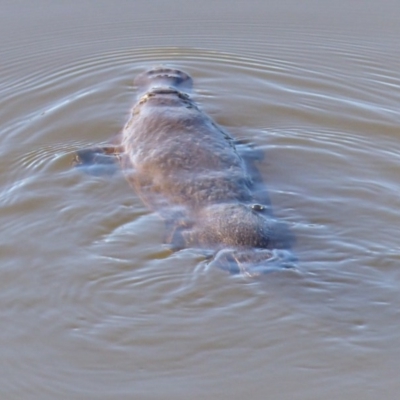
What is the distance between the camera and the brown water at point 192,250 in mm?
4832

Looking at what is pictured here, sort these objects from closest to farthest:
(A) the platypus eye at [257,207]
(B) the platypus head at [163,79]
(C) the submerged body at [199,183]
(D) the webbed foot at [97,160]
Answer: (C) the submerged body at [199,183] < (A) the platypus eye at [257,207] < (D) the webbed foot at [97,160] < (B) the platypus head at [163,79]

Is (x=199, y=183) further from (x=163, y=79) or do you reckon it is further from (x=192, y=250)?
(x=163, y=79)

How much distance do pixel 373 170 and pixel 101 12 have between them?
4012mm

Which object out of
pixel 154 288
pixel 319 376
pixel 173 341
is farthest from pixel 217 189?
pixel 319 376

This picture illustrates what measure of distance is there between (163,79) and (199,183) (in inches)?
84.1

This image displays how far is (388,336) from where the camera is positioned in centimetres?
496

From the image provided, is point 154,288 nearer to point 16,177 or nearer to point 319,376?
point 319,376

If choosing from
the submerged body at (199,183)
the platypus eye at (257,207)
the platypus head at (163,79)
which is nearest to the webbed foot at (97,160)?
the submerged body at (199,183)

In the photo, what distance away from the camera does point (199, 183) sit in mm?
6133

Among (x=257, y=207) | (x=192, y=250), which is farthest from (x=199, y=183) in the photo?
(x=192, y=250)

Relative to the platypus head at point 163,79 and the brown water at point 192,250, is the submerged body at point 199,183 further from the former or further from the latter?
the platypus head at point 163,79

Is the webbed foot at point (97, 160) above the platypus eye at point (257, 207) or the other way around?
Result: above

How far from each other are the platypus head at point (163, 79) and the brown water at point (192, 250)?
16cm

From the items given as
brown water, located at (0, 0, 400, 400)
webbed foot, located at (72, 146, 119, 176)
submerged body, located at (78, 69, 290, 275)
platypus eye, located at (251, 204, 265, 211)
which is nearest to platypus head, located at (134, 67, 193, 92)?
brown water, located at (0, 0, 400, 400)
